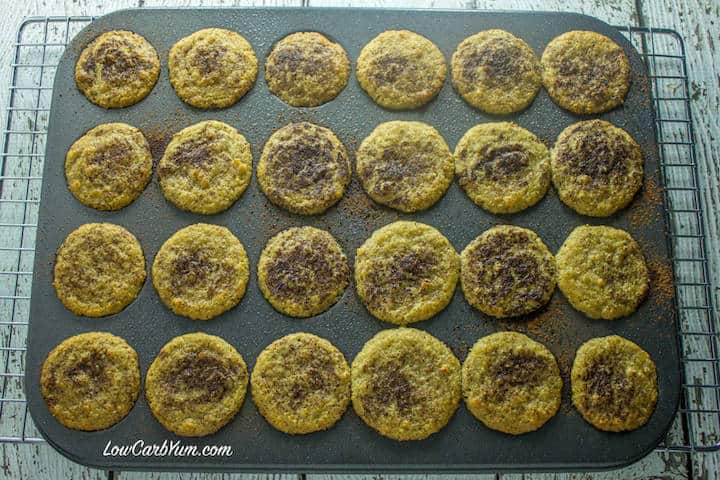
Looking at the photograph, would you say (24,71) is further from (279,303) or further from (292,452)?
(292,452)

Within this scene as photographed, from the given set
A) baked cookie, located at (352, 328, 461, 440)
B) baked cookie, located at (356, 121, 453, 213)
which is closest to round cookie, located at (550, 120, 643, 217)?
baked cookie, located at (356, 121, 453, 213)

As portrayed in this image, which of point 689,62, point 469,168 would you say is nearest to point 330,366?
point 469,168

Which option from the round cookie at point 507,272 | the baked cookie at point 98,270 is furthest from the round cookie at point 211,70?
the round cookie at point 507,272

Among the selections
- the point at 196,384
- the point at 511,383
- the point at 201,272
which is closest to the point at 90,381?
the point at 196,384

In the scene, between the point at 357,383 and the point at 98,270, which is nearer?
the point at 357,383

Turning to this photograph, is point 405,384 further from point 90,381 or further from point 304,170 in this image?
point 90,381
